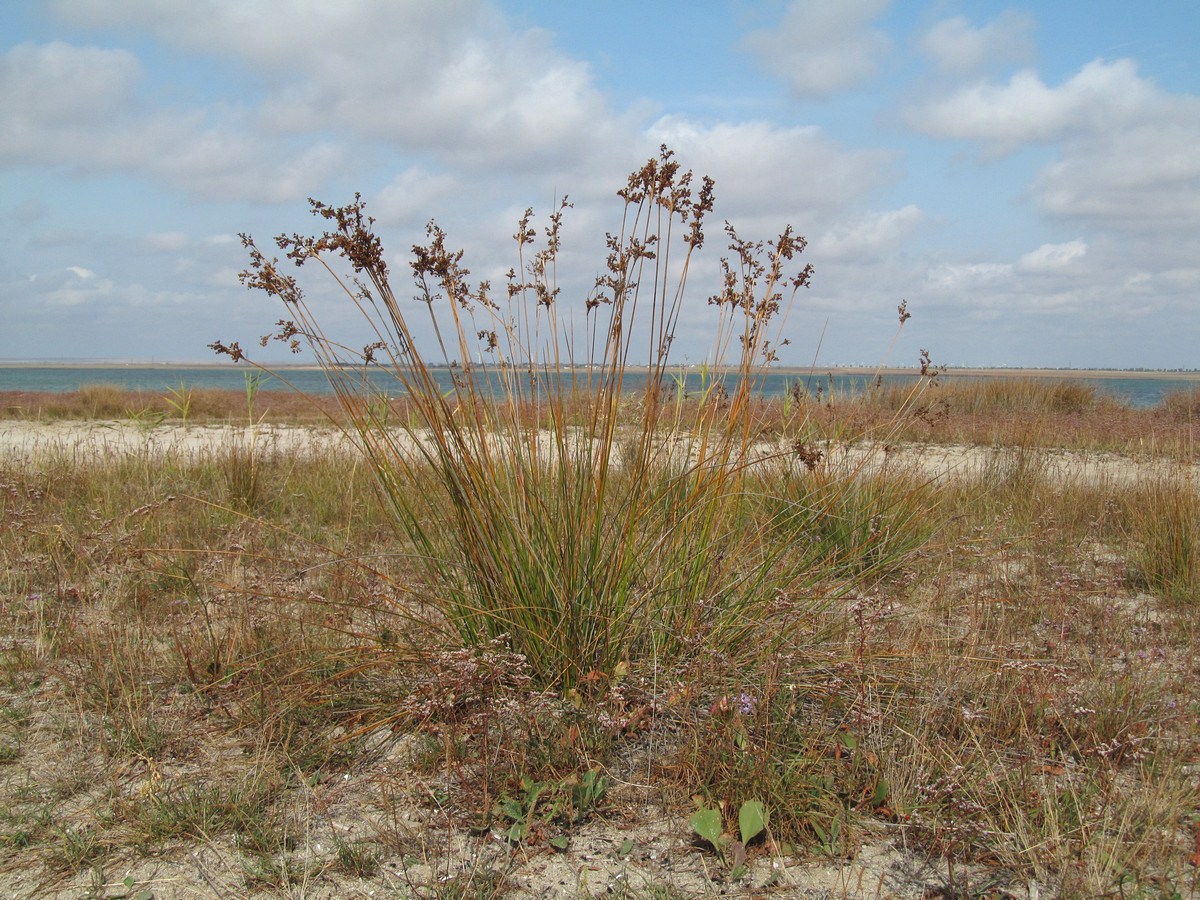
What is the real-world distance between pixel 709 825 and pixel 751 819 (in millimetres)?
92

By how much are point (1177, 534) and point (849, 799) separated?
2651mm

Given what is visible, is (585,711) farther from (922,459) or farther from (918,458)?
(922,459)

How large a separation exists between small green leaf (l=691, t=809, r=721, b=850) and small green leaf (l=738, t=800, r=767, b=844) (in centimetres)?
5

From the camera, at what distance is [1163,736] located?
1805 mm

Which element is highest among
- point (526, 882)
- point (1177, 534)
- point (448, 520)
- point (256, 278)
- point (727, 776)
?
point (256, 278)

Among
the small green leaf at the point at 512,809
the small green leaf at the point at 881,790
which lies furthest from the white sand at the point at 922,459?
the small green leaf at the point at 512,809

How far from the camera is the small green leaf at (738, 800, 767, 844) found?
57.3 inches

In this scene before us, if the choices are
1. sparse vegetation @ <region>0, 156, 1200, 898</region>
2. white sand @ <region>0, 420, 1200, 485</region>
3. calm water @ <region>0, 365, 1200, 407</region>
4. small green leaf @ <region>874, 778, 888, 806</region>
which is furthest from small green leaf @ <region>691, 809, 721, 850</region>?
calm water @ <region>0, 365, 1200, 407</region>

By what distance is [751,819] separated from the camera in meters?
1.47

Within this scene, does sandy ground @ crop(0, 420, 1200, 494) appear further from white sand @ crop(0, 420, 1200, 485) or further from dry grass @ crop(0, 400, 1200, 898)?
dry grass @ crop(0, 400, 1200, 898)

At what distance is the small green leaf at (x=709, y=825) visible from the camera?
1.46 m

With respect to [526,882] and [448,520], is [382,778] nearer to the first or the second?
[526,882]

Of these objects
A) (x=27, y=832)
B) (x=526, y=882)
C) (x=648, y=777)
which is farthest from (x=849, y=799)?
(x=27, y=832)

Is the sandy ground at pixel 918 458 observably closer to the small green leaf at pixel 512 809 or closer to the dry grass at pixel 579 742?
the dry grass at pixel 579 742
